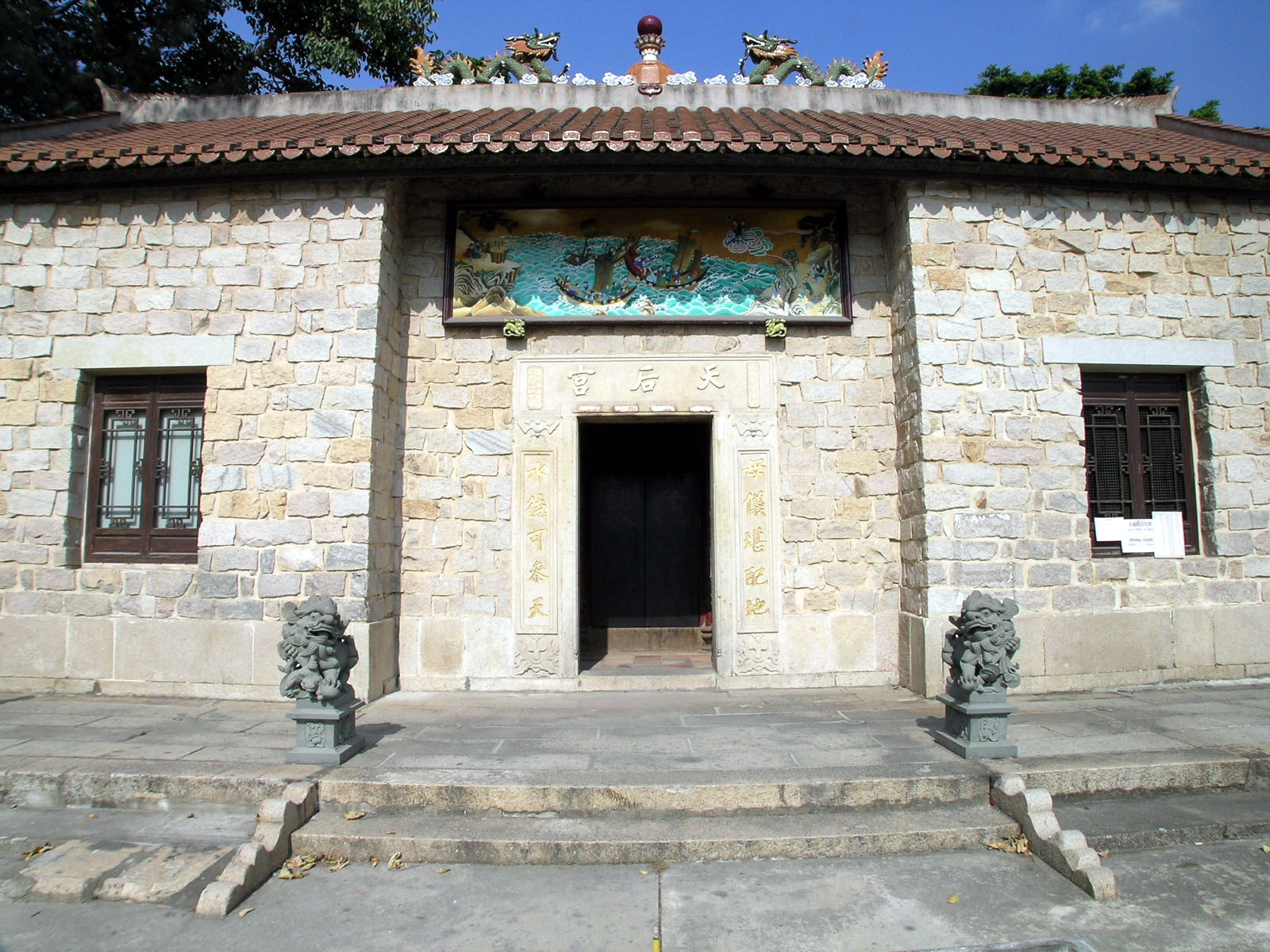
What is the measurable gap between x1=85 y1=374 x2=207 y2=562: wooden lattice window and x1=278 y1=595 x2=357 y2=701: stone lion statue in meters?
2.64

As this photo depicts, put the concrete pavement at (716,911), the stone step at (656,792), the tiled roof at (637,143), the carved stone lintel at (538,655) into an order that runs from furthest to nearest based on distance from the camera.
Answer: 1. the carved stone lintel at (538,655)
2. the tiled roof at (637,143)
3. the stone step at (656,792)
4. the concrete pavement at (716,911)

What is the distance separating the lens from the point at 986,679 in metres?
4.39

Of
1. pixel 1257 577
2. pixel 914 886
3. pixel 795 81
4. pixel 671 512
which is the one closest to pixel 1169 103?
pixel 795 81

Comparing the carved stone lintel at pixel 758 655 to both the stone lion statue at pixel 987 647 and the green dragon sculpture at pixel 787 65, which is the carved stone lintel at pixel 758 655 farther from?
the green dragon sculpture at pixel 787 65

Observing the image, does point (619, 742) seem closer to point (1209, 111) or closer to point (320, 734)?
point (320, 734)

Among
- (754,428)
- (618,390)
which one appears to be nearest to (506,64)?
(618,390)

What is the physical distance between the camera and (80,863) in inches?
139

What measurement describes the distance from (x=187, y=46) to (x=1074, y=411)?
48.3 ft

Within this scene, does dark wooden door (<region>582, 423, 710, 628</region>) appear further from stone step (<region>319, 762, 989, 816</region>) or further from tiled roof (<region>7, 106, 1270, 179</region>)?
stone step (<region>319, 762, 989, 816</region>)

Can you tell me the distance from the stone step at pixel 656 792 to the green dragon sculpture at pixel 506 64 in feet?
24.1

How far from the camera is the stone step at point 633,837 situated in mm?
3635

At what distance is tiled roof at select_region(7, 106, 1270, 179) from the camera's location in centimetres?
578

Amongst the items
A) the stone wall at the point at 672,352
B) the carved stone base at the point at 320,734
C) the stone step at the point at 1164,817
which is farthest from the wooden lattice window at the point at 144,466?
the stone step at the point at 1164,817

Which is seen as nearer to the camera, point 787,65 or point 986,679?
point 986,679
